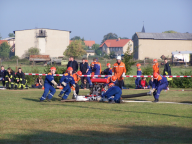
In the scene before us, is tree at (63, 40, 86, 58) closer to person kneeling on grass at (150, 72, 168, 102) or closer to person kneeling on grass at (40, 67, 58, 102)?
person kneeling on grass at (40, 67, 58, 102)

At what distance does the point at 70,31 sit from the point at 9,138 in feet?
268

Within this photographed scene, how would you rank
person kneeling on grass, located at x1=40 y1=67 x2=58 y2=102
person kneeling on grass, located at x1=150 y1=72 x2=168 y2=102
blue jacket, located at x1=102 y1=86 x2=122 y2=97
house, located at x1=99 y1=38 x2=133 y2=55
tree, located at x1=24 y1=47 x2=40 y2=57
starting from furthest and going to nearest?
house, located at x1=99 y1=38 x2=133 y2=55, tree, located at x1=24 y1=47 x2=40 y2=57, person kneeling on grass, located at x1=40 y1=67 x2=58 y2=102, person kneeling on grass, located at x1=150 y1=72 x2=168 y2=102, blue jacket, located at x1=102 y1=86 x2=122 y2=97

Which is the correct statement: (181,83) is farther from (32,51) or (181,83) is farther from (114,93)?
(32,51)

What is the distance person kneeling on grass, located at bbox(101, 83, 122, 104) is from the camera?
1205 cm

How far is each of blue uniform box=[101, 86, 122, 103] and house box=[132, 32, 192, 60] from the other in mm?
67002

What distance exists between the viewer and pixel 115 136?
6531 mm

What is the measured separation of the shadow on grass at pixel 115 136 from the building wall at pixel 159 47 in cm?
7166

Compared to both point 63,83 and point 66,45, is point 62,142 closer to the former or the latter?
point 63,83

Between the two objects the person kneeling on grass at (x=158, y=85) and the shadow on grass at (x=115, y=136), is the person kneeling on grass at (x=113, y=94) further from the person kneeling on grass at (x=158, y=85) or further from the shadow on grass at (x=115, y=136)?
the shadow on grass at (x=115, y=136)

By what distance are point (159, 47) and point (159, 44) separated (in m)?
0.94

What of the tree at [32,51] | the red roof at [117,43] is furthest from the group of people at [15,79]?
the red roof at [117,43]

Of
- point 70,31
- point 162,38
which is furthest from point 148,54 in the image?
point 70,31

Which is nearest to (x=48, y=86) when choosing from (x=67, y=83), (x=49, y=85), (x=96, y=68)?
(x=49, y=85)

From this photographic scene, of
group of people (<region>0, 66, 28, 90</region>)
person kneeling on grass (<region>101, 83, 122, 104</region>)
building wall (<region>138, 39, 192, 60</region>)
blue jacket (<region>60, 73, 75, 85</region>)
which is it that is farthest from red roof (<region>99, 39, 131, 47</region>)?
person kneeling on grass (<region>101, 83, 122, 104</region>)
